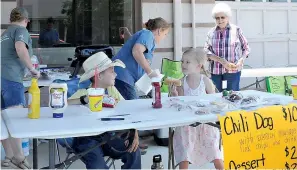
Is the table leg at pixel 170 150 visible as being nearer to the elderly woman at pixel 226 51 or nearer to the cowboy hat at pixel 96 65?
the cowboy hat at pixel 96 65

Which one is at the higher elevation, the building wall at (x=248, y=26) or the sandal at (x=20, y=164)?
the building wall at (x=248, y=26)

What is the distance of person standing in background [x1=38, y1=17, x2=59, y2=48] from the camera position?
271 inches

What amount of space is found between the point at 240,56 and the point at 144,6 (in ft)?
6.38

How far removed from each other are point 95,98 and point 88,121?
282 millimetres

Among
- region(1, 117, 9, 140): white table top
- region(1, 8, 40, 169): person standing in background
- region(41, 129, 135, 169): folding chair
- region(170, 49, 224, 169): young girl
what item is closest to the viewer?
region(1, 117, 9, 140): white table top

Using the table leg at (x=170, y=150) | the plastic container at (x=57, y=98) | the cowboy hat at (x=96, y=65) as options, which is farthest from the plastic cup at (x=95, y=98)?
the table leg at (x=170, y=150)

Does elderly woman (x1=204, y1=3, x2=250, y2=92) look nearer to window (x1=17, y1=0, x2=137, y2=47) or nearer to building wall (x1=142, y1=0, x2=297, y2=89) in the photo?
building wall (x1=142, y1=0, x2=297, y2=89)

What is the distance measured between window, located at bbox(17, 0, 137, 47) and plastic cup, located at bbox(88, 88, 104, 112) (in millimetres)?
4164

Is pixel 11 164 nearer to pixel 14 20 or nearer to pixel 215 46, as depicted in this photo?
pixel 14 20

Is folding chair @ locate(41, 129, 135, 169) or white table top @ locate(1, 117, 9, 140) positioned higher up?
white table top @ locate(1, 117, 9, 140)

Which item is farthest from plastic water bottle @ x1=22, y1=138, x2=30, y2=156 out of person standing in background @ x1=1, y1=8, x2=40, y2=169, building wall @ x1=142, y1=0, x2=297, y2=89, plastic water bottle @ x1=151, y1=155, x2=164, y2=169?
building wall @ x1=142, y1=0, x2=297, y2=89

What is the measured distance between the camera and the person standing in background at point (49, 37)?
6882 millimetres

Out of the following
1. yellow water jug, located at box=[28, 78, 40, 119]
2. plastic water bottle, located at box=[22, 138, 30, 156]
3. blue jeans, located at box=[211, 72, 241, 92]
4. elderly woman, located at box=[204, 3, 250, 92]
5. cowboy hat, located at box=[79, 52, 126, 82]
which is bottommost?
plastic water bottle, located at box=[22, 138, 30, 156]

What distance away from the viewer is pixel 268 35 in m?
7.55
